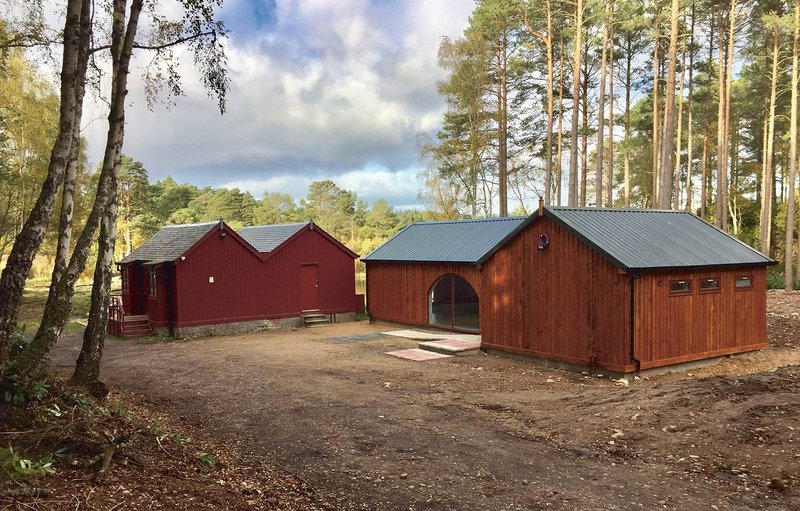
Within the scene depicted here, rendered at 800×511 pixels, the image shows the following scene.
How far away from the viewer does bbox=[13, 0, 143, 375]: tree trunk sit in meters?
6.95

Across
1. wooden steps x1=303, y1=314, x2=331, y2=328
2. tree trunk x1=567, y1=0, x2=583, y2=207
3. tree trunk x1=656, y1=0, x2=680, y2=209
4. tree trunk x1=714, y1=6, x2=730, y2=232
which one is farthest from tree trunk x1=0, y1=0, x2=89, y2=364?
tree trunk x1=714, y1=6, x2=730, y2=232

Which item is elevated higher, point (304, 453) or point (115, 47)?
point (115, 47)

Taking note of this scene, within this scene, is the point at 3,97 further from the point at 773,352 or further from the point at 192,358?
the point at 773,352

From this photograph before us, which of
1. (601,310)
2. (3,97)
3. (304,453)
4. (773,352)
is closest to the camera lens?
(304,453)

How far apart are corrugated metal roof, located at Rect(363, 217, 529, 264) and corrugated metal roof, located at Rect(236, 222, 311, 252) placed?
11.1 ft

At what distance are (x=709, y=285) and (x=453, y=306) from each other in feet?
26.3

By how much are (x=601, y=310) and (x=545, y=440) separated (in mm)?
5208

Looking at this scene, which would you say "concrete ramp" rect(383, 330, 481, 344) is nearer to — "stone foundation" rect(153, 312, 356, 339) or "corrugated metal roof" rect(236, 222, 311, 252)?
"stone foundation" rect(153, 312, 356, 339)

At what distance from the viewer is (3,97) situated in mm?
20250

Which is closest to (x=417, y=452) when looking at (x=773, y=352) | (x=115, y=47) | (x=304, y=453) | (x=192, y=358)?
(x=304, y=453)

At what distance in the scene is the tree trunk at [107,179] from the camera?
695cm

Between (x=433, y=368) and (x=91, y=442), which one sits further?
(x=433, y=368)

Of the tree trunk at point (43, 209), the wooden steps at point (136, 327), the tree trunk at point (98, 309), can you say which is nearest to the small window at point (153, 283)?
the wooden steps at point (136, 327)

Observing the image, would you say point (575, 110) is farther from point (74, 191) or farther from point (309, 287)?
point (74, 191)
